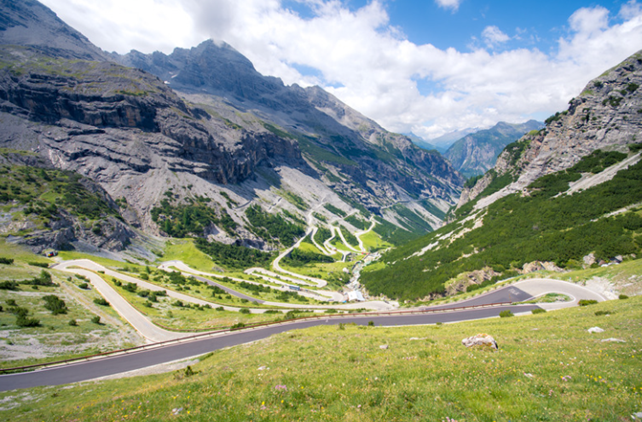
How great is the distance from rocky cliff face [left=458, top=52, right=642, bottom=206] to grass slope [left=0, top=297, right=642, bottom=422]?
8090 centimetres

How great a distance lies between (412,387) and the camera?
10.2 meters

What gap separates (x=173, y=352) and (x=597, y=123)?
11334 centimetres

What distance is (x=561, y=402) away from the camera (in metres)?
8.02

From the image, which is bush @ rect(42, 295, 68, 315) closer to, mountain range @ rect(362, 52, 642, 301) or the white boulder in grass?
the white boulder in grass

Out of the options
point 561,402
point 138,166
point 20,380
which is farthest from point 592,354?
point 138,166

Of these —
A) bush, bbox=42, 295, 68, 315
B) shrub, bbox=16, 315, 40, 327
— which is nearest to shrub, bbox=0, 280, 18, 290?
bush, bbox=42, 295, 68, 315

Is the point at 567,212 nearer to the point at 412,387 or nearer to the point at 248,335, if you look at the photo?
the point at 248,335

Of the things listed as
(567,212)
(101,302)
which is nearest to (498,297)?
(567,212)

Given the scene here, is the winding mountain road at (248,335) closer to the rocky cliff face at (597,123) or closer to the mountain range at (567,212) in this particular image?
the mountain range at (567,212)

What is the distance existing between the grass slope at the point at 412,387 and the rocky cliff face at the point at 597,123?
80.9 m

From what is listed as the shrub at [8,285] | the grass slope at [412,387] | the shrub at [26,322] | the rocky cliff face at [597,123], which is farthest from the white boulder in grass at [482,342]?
the rocky cliff face at [597,123]

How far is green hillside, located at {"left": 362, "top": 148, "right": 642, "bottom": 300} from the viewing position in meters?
44.8

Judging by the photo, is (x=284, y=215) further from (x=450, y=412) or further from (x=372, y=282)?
(x=450, y=412)

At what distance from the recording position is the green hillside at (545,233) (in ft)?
147
